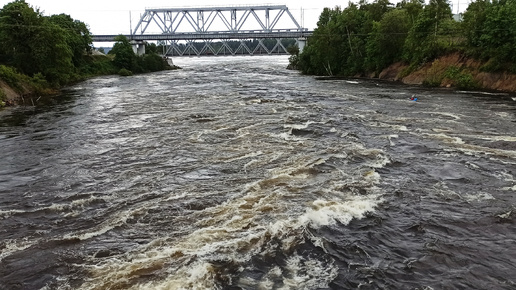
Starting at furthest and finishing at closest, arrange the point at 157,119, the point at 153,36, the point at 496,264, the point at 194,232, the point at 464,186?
the point at 153,36
the point at 157,119
the point at 464,186
the point at 194,232
the point at 496,264

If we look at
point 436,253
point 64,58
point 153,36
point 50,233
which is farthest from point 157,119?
point 153,36

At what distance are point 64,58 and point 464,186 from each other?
45.2m

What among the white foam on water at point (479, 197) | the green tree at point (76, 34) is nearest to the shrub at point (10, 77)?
the green tree at point (76, 34)

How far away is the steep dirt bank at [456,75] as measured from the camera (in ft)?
124

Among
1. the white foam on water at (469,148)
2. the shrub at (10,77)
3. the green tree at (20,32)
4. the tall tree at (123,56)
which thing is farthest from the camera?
the tall tree at (123,56)

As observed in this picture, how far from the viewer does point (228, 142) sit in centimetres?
1938

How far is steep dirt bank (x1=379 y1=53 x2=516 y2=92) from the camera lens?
37.8 meters

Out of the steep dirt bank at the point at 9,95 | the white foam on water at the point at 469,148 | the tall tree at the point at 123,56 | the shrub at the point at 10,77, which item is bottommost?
the white foam on water at the point at 469,148

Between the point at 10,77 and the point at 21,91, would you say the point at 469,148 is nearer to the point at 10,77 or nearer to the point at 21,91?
the point at 21,91

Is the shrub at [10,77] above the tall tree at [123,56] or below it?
below

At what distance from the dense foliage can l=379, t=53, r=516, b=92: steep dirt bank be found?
967 mm

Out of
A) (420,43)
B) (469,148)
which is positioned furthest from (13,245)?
(420,43)

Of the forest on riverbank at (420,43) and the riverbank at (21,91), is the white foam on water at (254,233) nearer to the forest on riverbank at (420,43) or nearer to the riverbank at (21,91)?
the riverbank at (21,91)

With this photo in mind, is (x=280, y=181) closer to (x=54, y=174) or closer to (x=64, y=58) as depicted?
(x=54, y=174)
